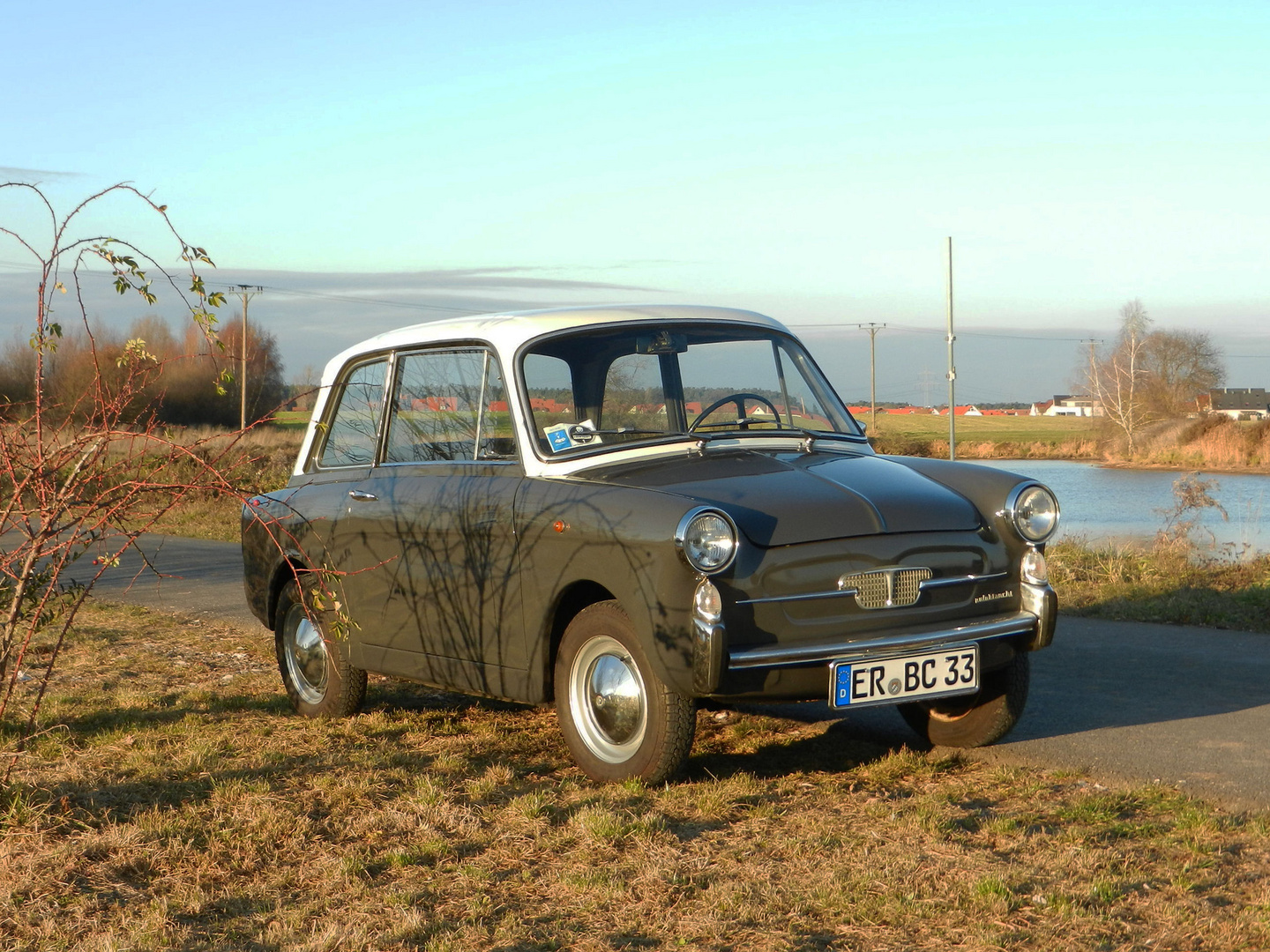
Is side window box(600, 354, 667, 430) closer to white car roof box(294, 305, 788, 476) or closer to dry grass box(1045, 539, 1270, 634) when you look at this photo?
white car roof box(294, 305, 788, 476)

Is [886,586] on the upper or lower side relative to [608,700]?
upper

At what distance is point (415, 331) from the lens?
646 centimetres

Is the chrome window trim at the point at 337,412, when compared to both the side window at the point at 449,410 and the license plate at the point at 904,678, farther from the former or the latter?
the license plate at the point at 904,678

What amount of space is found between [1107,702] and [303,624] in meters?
4.18

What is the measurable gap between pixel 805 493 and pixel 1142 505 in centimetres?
2516

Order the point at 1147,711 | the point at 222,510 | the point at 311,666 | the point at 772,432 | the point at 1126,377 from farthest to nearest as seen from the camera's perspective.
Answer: the point at 1126,377 < the point at 222,510 < the point at 311,666 < the point at 1147,711 < the point at 772,432

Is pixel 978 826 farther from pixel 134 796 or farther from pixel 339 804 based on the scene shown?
pixel 134 796

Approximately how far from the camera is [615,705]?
504 centimetres

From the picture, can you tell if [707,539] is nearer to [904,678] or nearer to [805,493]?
[805,493]

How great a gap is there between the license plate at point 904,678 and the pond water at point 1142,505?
24.5 ft

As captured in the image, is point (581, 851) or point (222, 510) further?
point (222, 510)

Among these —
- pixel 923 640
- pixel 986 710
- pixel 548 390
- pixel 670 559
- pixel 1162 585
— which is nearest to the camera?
pixel 670 559

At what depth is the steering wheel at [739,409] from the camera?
598cm

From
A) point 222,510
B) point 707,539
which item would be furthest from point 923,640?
point 222,510
